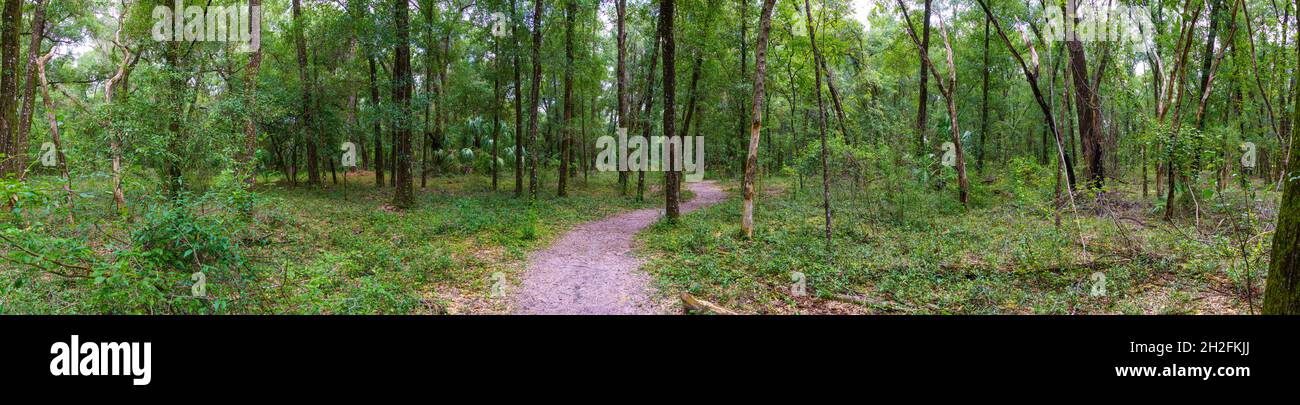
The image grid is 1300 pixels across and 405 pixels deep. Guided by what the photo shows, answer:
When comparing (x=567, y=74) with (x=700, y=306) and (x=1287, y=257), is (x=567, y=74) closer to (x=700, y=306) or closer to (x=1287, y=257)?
(x=700, y=306)

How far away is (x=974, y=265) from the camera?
820 centimetres

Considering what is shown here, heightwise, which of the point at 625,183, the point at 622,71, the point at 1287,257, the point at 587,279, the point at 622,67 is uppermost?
the point at 622,67

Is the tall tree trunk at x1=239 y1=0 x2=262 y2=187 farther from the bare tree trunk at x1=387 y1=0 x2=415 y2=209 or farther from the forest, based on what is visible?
the bare tree trunk at x1=387 y1=0 x2=415 y2=209

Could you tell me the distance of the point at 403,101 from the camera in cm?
1523

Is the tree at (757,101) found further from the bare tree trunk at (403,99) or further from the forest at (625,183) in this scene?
the bare tree trunk at (403,99)

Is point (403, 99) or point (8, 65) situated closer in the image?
point (8, 65)

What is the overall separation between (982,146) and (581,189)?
17245 mm

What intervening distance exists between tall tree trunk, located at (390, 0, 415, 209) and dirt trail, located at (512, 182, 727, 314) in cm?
596

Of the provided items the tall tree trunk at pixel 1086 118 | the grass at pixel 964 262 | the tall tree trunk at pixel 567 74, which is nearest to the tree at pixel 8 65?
the tall tree trunk at pixel 567 74

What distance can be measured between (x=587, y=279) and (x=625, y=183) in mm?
13881

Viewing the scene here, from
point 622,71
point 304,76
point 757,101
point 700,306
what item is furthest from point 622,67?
point 700,306

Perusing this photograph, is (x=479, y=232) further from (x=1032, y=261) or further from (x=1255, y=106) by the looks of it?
(x=1255, y=106)

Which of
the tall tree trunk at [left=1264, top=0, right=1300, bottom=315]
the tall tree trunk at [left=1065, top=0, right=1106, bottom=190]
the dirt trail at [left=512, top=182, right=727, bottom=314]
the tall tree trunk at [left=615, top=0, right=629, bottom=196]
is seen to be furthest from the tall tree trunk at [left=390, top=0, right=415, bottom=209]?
the tall tree trunk at [left=1065, top=0, right=1106, bottom=190]
